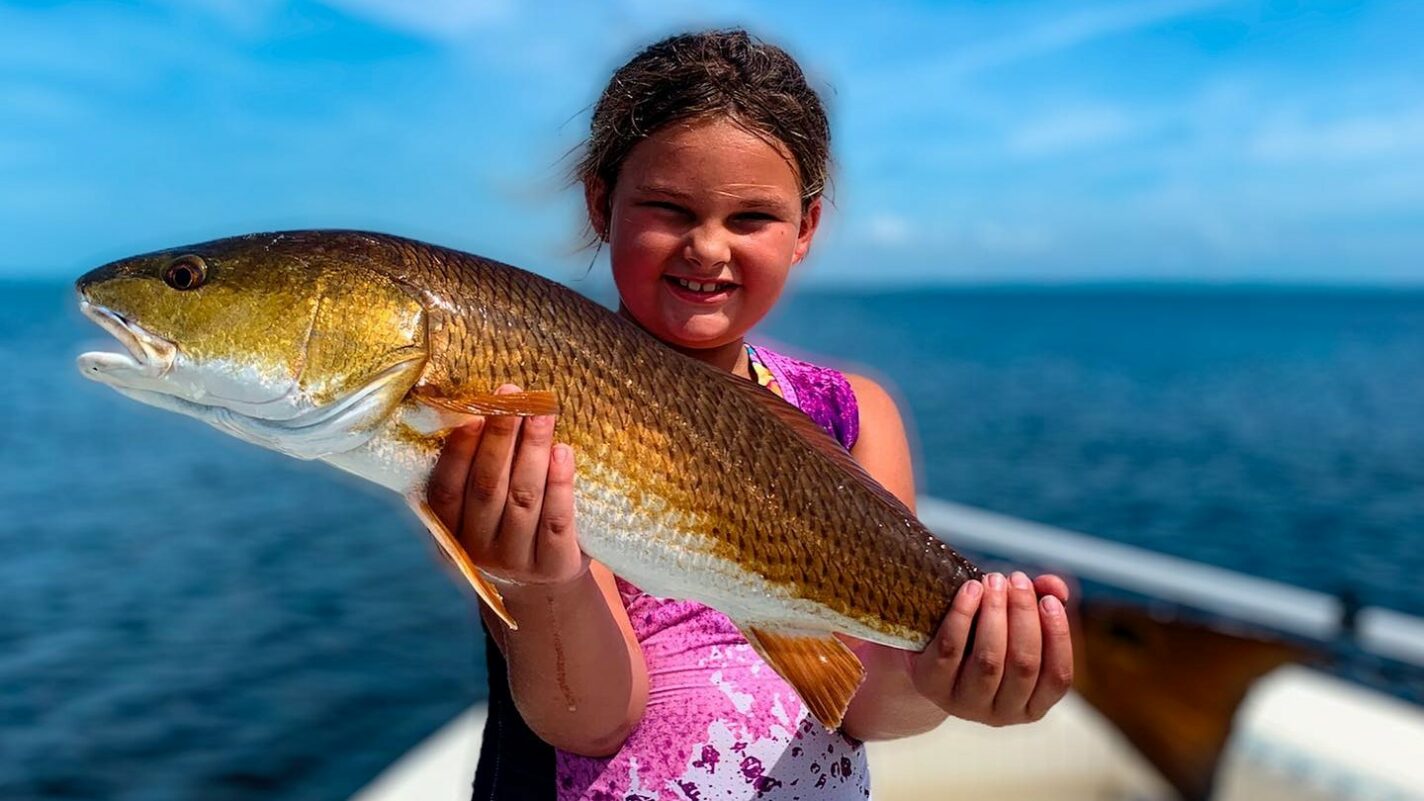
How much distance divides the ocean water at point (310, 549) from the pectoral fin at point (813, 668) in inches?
32.1

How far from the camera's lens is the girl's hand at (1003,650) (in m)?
2.38

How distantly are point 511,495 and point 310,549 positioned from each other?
55.7ft

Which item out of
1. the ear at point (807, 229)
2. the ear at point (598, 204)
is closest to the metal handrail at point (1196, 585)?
the ear at point (807, 229)

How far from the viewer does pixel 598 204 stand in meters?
2.99

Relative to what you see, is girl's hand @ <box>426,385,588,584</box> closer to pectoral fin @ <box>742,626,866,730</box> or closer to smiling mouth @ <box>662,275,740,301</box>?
pectoral fin @ <box>742,626,866,730</box>

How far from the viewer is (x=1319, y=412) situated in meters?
41.2

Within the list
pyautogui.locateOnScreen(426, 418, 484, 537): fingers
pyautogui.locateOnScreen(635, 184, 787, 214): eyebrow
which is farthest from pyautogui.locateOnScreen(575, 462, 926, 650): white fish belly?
pyautogui.locateOnScreen(635, 184, 787, 214): eyebrow

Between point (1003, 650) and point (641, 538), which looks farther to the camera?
point (1003, 650)

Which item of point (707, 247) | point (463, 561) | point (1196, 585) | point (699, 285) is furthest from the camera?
point (1196, 585)

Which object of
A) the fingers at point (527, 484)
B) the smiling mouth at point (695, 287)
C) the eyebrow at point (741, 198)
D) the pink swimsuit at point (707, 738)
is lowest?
the pink swimsuit at point (707, 738)

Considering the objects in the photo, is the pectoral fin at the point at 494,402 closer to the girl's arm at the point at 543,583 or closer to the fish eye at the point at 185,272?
the girl's arm at the point at 543,583

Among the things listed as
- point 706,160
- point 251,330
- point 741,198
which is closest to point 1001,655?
point 741,198

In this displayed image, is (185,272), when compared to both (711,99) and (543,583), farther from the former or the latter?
(711,99)

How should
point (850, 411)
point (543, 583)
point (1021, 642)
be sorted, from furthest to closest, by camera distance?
1. point (850, 411)
2. point (1021, 642)
3. point (543, 583)
